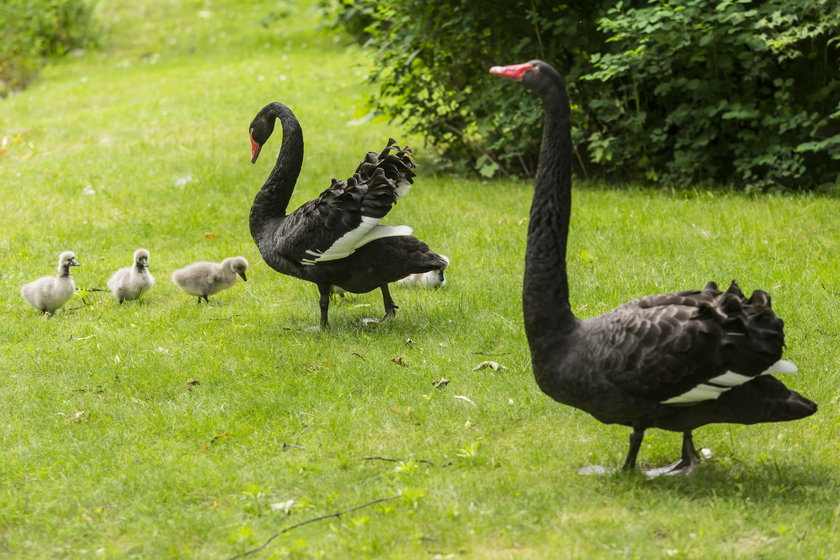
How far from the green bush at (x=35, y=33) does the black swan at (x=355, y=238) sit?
14.5 meters

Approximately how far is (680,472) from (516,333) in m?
1.96

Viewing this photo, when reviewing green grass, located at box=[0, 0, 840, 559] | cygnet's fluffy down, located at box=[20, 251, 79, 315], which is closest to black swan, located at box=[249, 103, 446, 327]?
green grass, located at box=[0, 0, 840, 559]

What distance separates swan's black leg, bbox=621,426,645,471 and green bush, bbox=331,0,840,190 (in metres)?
4.84

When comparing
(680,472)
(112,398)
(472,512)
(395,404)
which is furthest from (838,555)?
(112,398)

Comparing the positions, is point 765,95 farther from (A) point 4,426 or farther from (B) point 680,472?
(A) point 4,426

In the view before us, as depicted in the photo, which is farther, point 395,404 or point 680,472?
point 395,404

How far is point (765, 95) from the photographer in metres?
8.99

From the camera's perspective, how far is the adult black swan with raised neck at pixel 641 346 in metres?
3.76

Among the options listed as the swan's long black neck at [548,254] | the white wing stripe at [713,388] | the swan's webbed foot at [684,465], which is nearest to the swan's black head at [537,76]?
the swan's long black neck at [548,254]

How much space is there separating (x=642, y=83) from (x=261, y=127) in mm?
4274

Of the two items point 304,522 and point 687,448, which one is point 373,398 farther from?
point 687,448

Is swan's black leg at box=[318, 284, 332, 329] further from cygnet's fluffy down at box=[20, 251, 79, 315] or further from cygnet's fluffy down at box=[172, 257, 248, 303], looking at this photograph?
cygnet's fluffy down at box=[20, 251, 79, 315]

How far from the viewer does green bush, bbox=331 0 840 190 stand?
27.7 feet

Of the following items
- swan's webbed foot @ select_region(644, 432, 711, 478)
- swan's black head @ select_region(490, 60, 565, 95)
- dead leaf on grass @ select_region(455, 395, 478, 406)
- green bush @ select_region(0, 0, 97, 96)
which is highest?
swan's black head @ select_region(490, 60, 565, 95)
